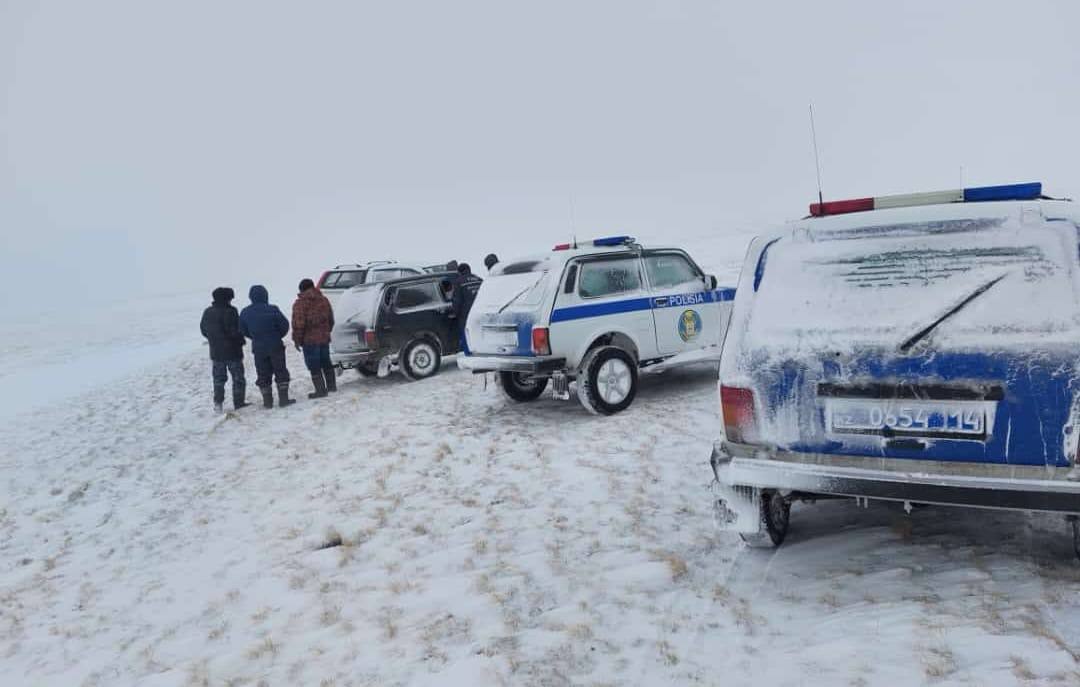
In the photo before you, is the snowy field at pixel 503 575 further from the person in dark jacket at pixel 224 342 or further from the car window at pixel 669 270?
the person in dark jacket at pixel 224 342

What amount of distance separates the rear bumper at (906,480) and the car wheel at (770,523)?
0.38 meters

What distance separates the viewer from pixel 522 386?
9742 millimetres

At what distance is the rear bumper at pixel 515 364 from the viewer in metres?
7.96

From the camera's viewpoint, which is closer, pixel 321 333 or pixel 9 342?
pixel 321 333

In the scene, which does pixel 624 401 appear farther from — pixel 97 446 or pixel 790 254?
pixel 97 446

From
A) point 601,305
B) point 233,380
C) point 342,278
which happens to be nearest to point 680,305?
point 601,305

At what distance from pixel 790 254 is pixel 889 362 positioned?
30.5 inches

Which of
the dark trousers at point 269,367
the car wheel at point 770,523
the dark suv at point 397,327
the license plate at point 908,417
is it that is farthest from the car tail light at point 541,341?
the dark trousers at point 269,367

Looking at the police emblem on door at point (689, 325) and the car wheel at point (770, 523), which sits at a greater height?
the police emblem on door at point (689, 325)

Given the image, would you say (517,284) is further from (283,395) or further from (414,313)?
(283,395)

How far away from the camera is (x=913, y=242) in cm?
349

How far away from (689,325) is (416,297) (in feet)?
17.3

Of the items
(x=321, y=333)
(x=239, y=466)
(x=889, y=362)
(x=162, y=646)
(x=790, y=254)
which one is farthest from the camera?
(x=321, y=333)

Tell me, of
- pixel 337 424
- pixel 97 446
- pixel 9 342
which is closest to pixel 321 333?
pixel 337 424
